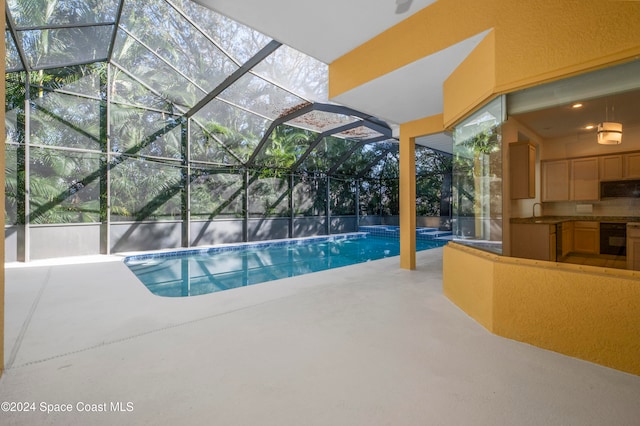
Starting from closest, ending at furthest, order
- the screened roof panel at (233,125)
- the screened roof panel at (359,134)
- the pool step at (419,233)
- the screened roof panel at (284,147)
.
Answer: the screened roof panel at (233,125)
the screened roof panel at (359,134)
the screened roof panel at (284,147)
the pool step at (419,233)

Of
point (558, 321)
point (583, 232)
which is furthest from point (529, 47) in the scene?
point (558, 321)

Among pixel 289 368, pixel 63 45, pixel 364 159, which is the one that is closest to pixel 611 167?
pixel 289 368

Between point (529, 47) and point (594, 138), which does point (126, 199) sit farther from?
point (594, 138)

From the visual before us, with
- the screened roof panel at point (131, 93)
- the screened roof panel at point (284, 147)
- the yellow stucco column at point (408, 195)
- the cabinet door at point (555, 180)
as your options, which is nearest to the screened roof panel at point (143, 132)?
the screened roof panel at point (131, 93)

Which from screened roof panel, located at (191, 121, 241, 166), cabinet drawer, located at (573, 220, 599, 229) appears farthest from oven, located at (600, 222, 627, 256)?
screened roof panel, located at (191, 121, 241, 166)

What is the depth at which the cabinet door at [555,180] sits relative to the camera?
459 cm

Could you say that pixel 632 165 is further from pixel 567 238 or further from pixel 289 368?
pixel 289 368

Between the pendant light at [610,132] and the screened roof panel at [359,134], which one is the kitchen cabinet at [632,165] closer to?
the pendant light at [610,132]

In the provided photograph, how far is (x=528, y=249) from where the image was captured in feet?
10.1

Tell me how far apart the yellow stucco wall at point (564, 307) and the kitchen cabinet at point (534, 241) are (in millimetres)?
151

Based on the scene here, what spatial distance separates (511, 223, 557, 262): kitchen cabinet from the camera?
299cm

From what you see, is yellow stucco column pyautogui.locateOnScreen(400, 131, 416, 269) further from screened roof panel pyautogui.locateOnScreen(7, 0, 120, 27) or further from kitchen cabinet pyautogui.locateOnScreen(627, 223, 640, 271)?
screened roof panel pyautogui.locateOnScreen(7, 0, 120, 27)

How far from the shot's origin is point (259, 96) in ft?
26.7

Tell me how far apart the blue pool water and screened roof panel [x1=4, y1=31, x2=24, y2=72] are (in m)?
4.99
